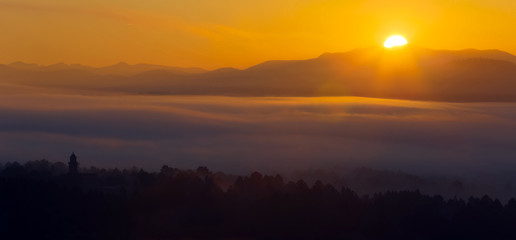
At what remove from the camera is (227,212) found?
54812mm

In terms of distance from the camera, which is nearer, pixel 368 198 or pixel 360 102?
pixel 368 198

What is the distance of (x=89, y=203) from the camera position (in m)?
54.2

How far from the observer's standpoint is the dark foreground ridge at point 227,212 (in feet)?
166

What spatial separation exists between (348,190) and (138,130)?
76643 mm

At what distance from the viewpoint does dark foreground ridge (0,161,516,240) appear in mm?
50688

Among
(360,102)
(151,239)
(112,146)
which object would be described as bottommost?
(151,239)

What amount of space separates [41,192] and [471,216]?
68.4ft

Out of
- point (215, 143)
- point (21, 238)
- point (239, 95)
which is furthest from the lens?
point (239, 95)

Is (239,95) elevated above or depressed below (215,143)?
above

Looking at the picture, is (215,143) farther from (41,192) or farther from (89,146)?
(41,192)

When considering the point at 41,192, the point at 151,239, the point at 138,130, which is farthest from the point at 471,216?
the point at 138,130

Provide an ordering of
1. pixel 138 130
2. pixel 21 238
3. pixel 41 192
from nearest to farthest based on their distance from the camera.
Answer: pixel 21 238 < pixel 41 192 < pixel 138 130

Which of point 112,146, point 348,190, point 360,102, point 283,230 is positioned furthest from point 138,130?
point 283,230

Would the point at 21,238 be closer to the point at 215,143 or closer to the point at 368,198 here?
the point at 368,198
